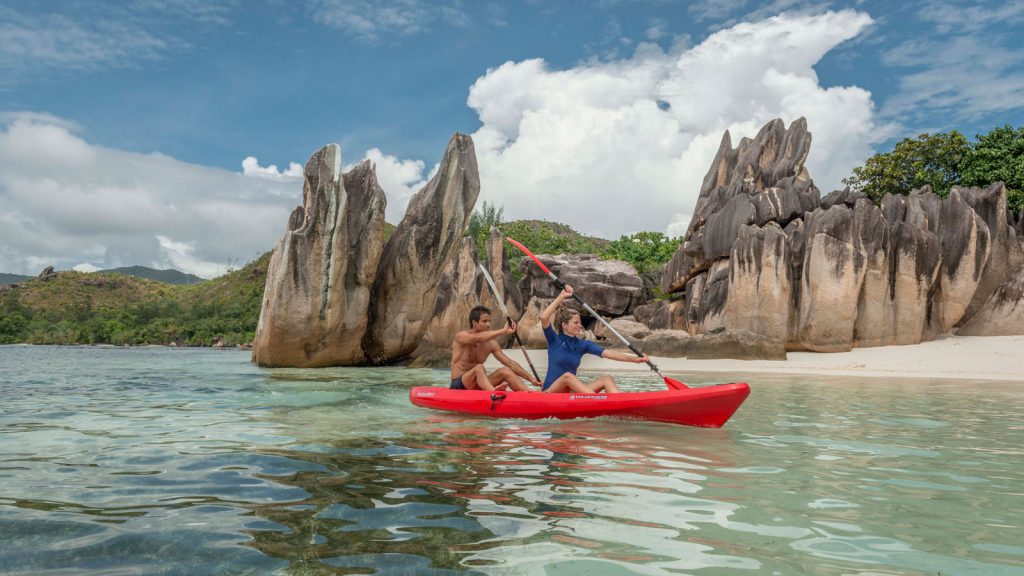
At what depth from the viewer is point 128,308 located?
63.7 meters

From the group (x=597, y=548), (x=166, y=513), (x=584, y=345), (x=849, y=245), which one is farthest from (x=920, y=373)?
(x=166, y=513)

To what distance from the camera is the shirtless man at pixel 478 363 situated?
924 cm

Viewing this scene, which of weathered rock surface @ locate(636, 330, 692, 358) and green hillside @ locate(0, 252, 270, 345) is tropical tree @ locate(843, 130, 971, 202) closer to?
weathered rock surface @ locate(636, 330, 692, 358)

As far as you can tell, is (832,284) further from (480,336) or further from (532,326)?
(480,336)

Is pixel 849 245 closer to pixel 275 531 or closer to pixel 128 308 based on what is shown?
pixel 275 531

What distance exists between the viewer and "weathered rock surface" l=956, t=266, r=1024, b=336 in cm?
2178

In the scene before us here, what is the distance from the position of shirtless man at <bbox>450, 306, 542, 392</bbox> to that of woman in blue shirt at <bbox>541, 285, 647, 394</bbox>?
2.92 feet

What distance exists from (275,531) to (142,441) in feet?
12.3

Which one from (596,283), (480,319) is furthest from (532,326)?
(480,319)

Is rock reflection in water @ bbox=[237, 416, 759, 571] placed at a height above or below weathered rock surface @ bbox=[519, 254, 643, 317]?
below

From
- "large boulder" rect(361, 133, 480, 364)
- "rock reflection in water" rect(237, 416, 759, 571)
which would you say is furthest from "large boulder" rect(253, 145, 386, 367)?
"rock reflection in water" rect(237, 416, 759, 571)

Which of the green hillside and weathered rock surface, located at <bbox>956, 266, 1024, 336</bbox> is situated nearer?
weathered rock surface, located at <bbox>956, 266, 1024, 336</bbox>

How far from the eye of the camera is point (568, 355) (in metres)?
8.55

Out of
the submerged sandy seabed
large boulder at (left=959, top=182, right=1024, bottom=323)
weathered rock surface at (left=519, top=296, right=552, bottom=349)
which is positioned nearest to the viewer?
the submerged sandy seabed
